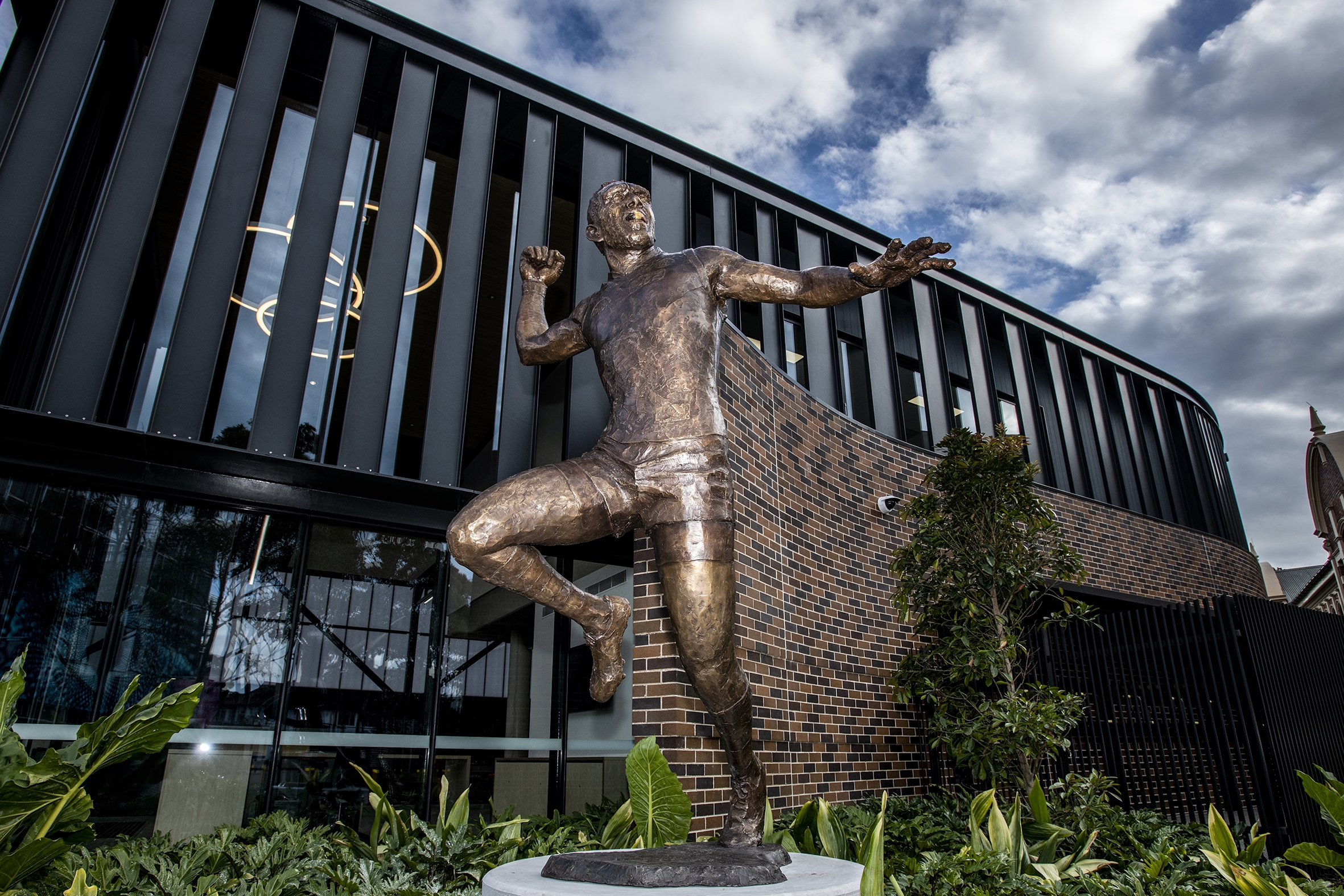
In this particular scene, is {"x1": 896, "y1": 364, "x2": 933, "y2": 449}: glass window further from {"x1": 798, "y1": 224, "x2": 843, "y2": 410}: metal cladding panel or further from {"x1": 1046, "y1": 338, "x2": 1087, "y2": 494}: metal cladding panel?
{"x1": 1046, "y1": 338, "x2": 1087, "y2": 494}: metal cladding panel

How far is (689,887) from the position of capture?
2.28 meters

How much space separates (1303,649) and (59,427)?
394 inches

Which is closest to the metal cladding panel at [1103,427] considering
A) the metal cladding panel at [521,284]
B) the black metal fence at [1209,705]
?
the black metal fence at [1209,705]

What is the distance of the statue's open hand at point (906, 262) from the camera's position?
2764 mm

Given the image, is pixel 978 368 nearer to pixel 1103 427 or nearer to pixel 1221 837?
pixel 1103 427

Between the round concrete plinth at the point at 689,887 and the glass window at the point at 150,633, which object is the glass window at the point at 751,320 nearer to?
the glass window at the point at 150,633

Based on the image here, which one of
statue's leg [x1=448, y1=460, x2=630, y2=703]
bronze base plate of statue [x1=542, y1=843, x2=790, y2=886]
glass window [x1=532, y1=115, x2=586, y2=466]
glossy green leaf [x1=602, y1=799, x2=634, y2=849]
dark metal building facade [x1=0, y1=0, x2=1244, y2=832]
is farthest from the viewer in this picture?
glass window [x1=532, y1=115, x2=586, y2=466]

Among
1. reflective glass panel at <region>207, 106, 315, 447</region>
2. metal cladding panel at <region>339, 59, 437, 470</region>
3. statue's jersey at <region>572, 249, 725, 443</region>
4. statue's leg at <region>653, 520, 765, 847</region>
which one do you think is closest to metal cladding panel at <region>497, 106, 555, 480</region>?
metal cladding panel at <region>339, 59, 437, 470</region>

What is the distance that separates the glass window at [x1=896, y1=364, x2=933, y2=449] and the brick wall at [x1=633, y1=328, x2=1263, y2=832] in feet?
0.97

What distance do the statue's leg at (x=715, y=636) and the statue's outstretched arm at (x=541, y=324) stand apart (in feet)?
3.59

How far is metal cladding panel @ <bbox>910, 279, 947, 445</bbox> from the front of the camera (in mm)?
10203

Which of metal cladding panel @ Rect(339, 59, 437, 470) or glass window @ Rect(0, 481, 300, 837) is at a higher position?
metal cladding panel @ Rect(339, 59, 437, 470)

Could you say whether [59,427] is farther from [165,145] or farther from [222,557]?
[165,145]

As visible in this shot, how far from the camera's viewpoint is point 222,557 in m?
5.57
